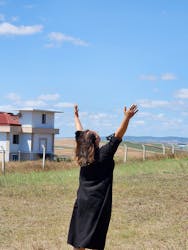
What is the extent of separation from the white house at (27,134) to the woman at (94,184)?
55336 mm

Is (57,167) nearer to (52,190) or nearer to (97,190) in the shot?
(52,190)

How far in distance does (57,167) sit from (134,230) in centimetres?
Answer: 1825

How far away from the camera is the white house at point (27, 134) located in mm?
61781

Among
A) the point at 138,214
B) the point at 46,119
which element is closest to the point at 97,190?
the point at 138,214

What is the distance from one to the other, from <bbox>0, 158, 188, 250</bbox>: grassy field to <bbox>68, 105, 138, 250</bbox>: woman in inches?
105

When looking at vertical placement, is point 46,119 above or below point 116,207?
above

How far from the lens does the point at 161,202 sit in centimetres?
1348

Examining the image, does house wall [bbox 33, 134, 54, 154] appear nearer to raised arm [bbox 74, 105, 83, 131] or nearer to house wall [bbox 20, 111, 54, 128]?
house wall [bbox 20, 111, 54, 128]

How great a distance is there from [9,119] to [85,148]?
194 feet

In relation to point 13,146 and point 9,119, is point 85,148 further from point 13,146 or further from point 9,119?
point 9,119

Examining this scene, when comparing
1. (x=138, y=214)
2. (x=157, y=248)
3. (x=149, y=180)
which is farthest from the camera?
(x=149, y=180)

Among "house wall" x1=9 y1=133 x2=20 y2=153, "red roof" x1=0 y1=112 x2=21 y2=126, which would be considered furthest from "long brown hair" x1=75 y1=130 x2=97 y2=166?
"red roof" x1=0 y1=112 x2=21 y2=126

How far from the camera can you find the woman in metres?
5.86

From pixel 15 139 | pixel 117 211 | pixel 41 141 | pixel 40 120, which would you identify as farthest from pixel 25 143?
pixel 117 211
